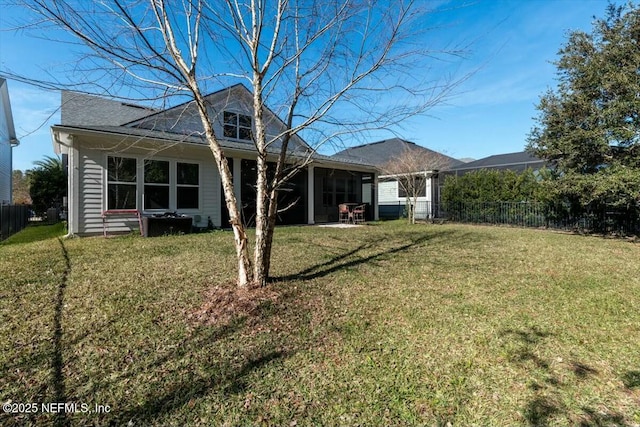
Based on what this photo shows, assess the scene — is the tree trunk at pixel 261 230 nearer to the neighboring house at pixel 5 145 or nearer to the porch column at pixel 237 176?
the porch column at pixel 237 176

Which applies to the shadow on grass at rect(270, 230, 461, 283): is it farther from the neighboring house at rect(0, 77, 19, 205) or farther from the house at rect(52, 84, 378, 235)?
the neighboring house at rect(0, 77, 19, 205)

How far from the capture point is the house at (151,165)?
27.3 ft

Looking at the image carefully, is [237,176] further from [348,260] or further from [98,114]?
[348,260]

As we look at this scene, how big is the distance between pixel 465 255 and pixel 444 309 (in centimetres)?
328

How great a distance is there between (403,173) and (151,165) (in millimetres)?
10865

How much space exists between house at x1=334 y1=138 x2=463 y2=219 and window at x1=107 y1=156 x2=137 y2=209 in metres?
6.83

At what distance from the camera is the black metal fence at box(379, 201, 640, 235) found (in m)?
10.8

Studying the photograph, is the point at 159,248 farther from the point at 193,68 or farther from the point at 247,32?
the point at 247,32

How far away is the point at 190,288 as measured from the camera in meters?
4.16

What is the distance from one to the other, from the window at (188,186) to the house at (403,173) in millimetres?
5113

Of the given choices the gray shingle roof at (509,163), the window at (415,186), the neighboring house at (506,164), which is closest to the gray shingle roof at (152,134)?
the window at (415,186)

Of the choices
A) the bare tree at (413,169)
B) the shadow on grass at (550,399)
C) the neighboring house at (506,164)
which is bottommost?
the shadow on grass at (550,399)

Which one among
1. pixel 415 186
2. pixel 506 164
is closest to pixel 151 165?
pixel 415 186

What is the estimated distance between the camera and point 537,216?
12727 millimetres
